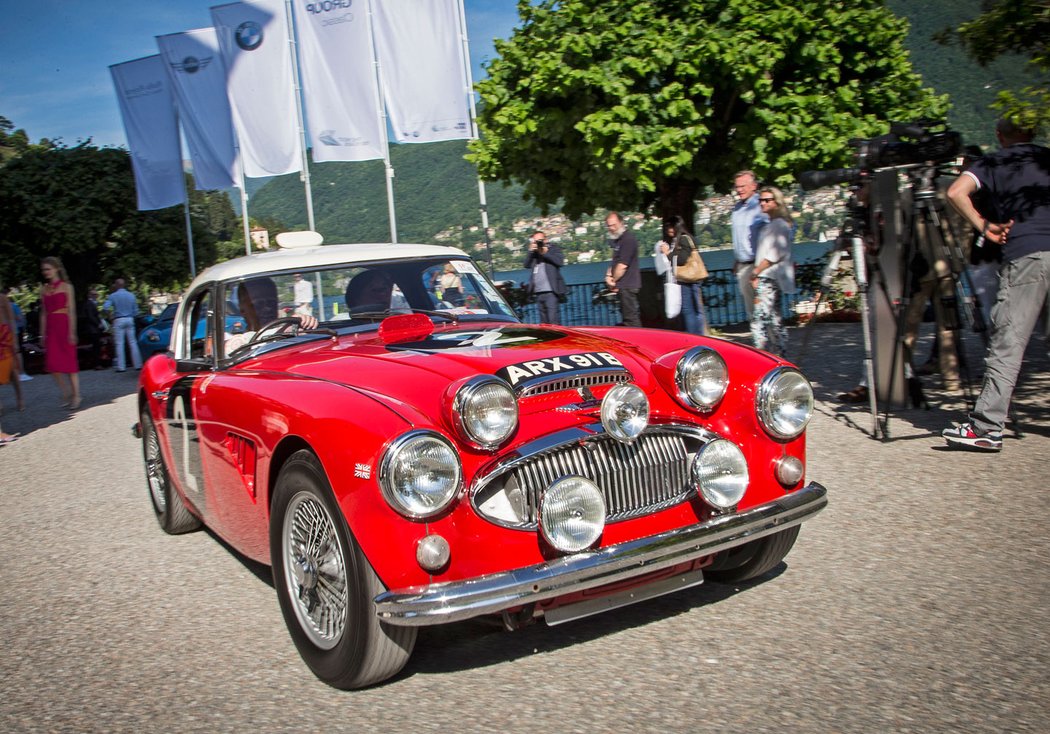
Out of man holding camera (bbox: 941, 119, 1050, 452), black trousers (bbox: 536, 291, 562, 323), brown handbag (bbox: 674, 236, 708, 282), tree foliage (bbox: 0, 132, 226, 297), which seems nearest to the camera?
man holding camera (bbox: 941, 119, 1050, 452)

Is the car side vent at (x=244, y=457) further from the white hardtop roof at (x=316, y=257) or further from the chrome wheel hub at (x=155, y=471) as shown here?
the chrome wheel hub at (x=155, y=471)

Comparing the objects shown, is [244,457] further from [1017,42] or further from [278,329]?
[1017,42]

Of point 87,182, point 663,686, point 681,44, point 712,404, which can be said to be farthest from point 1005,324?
point 87,182

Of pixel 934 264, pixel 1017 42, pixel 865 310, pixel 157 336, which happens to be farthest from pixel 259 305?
pixel 157 336

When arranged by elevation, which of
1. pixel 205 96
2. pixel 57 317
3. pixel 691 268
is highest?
pixel 205 96

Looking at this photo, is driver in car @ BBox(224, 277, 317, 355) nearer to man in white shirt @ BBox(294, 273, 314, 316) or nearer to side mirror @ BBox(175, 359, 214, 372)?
man in white shirt @ BBox(294, 273, 314, 316)

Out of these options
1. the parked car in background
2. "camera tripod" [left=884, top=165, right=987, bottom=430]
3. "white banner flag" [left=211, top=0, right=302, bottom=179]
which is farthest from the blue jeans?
"white banner flag" [left=211, top=0, right=302, bottom=179]

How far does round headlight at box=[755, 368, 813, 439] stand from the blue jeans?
673 centimetres

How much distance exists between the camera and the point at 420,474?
9.87 feet

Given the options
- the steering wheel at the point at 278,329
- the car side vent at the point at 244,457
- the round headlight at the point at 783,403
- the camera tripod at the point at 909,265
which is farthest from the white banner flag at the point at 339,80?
the round headlight at the point at 783,403

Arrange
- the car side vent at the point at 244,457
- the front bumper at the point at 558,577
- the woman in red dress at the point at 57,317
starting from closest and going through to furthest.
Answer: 1. the front bumper at the point at 558,577
2. the car side vent at the point at 244,457
3. the woman in red dress at the point at 57,317

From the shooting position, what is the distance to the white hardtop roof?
4945mm

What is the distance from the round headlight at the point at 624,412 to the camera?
3.26 meters

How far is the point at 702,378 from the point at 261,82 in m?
19.1
